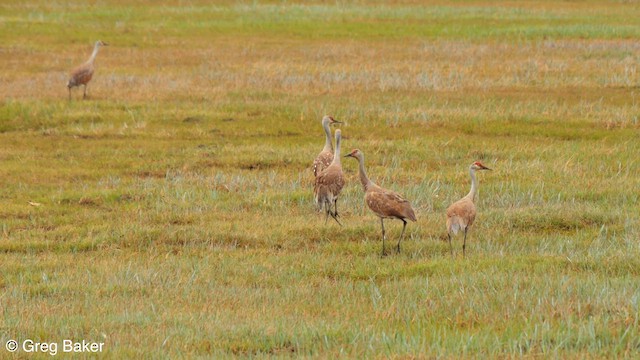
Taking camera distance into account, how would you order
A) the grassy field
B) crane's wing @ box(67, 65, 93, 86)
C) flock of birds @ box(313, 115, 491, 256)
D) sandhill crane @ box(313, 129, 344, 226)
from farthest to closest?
crane's wing @ box(67, 65, 93, 86) → sandhill crane @ box(313, 129, 344, 226) → flock of birds @ box(313, 115, 491, 256) → the grassy field

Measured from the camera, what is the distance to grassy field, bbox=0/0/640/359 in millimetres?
8211

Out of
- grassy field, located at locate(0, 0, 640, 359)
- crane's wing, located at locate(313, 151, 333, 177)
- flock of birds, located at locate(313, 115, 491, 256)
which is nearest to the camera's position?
grassy field, located at locate(0, 0, 640, 359)

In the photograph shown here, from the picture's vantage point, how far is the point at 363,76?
79.5 ft

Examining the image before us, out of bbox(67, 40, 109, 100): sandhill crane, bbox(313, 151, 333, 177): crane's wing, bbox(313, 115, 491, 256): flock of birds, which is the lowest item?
bbox(67, 40, 109, 100): sandhill crane

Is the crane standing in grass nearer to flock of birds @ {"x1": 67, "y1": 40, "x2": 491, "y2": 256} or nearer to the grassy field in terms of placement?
flock of birds @ {"x1": 67, "y1": 40, "x2": 491, "y2": 256}

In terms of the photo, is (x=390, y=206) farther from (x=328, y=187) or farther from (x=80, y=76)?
(x=80, y=76)

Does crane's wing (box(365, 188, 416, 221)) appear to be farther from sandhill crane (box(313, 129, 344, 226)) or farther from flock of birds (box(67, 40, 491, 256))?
sandhill crane (box(313, 129, 344, 226))

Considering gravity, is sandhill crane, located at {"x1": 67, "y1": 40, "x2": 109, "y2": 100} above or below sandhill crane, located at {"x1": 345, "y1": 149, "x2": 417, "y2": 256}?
below

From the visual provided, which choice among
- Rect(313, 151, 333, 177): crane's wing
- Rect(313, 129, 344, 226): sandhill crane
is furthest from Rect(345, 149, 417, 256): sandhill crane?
Rect(313, 151, 333, 177): crane's wing

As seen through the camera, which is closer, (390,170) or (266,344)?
(266,344)

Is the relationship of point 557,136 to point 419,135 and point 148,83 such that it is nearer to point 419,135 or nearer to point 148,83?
point 419,135

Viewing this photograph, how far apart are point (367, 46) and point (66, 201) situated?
61.2 ft

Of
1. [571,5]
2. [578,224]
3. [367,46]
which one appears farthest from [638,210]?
[571,5]

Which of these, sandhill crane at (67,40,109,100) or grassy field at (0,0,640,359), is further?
sandhill crane at (67,40,109,100)
